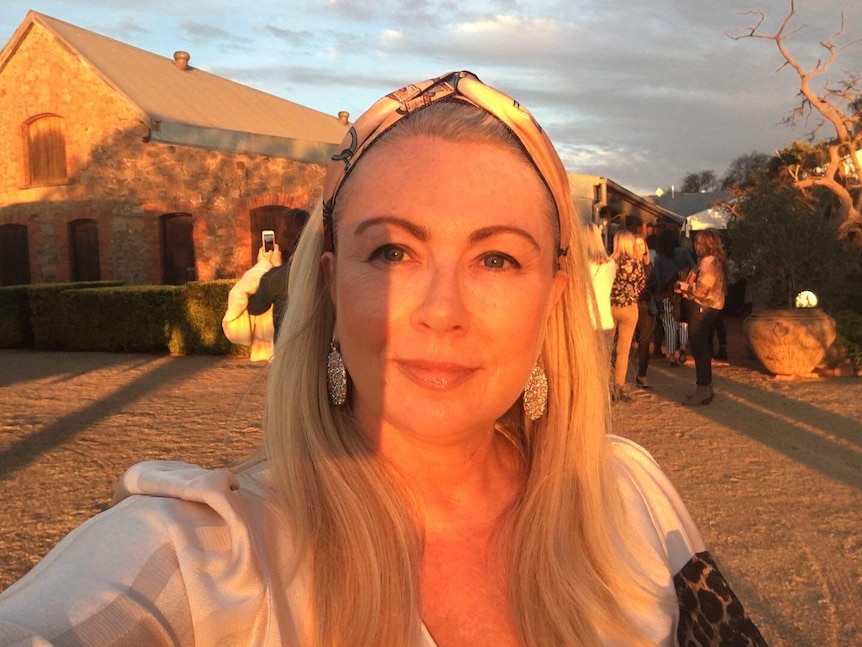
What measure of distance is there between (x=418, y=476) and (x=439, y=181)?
60 cm

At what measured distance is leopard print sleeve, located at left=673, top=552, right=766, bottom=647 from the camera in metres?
1.47

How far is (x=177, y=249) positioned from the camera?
18.0 metres

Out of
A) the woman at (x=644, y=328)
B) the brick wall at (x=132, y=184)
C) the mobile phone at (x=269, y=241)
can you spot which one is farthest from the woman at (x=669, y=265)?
the brick wall at (x=132, y=184)

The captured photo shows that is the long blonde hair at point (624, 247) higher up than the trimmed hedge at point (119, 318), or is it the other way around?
the long blonde hair at point (624, 247)

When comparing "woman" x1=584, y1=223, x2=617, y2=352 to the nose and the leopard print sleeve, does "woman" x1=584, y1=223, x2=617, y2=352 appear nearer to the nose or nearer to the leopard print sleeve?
the leopard print sleeve

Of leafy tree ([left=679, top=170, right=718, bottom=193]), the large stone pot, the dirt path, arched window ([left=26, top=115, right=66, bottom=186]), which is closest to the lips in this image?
the dirt path

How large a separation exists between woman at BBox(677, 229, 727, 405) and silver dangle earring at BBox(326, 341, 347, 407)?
702 centimetres

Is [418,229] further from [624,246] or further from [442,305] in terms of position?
[624,246]

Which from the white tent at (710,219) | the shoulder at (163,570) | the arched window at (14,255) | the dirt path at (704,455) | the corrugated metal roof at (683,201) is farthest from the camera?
the corrugated metal roof at (683,201)

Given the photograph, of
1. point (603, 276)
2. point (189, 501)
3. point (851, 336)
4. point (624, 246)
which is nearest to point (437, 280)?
point (189, 501)

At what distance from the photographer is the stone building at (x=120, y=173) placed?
57.1 ft

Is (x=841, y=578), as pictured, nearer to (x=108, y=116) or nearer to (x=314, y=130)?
(x=108, y=116)

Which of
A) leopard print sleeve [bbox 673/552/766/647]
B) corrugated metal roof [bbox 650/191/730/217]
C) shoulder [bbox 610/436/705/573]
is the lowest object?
leopard print sleeve [bbox 673/552/766/647]

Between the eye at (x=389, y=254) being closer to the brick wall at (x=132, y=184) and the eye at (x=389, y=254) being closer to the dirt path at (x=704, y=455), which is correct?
the dirt path at (x=704, y=455)
